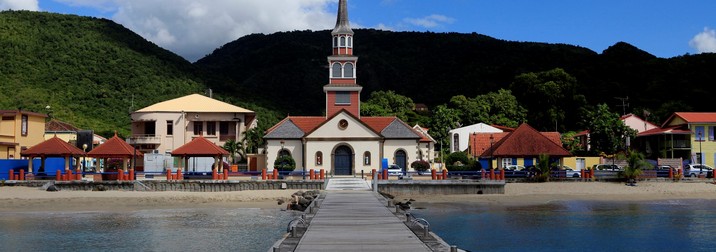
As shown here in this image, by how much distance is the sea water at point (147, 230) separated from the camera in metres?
26.8

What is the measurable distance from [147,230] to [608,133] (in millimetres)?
52662

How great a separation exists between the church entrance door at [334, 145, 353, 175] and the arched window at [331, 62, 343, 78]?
22.7ft

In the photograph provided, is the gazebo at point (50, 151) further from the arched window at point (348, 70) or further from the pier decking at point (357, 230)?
the pier decking at point (357, 230)

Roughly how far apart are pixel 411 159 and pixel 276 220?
27.8 meters

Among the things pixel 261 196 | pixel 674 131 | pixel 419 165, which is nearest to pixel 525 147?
pixel 419 165

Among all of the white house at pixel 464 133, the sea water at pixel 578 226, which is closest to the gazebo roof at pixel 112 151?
the sea water at pixel 578 226

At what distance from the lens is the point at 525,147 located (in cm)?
5691

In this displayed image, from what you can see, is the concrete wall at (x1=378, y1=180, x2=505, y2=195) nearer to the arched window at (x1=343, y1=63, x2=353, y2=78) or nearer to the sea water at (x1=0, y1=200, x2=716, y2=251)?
the sea water at (x1=0, y1=200, x2=716, y2=251)

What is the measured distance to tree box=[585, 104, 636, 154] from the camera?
2881 inches

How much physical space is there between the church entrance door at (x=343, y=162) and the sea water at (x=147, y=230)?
20.4 meters

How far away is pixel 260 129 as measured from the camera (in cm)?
7056

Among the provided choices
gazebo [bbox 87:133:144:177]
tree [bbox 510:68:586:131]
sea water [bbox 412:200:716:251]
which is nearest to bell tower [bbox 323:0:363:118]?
gazebo [bbox 87:133:144:177]

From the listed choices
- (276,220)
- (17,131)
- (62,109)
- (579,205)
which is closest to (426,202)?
(579,205)

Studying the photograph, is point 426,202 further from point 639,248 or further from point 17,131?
point 17,131
